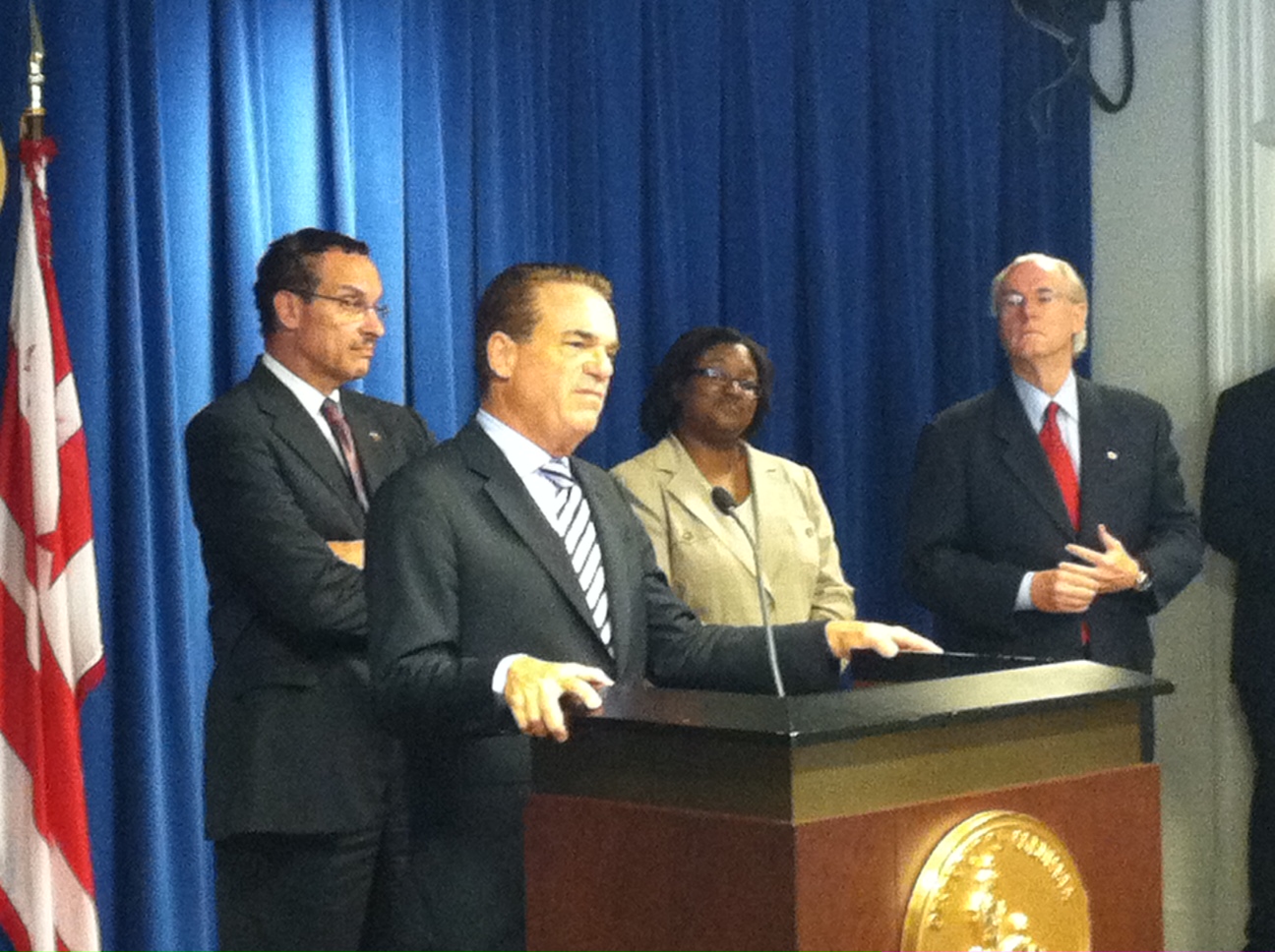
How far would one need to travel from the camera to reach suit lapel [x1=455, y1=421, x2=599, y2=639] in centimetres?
272

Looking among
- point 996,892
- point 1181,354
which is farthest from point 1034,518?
point 996,892

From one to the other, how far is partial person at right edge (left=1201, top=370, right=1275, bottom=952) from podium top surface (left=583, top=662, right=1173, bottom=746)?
2.86 metres

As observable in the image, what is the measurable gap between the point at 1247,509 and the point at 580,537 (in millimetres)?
2902

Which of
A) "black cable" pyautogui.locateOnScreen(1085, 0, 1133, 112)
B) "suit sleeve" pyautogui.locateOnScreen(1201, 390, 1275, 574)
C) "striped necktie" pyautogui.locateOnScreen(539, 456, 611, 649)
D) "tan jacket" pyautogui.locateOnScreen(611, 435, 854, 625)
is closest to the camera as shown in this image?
"striped necktie" pyautogui.locateOnScreen(539, 456, 611, 649)

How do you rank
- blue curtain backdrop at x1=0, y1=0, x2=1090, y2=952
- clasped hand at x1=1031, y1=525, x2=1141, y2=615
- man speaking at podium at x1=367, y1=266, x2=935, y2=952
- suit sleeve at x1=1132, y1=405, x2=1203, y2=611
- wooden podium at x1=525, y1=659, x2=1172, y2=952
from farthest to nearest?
suit sleeve at x1=1132, y1=405, x2=1203, y2=611, clasped hand at x1=1031, y1=525, x2=1141, y2=615, blue curtain backdrop at x1=0, y1=0, x2=1090, y2=952, man speaking at podium at x1=367, y1=266, x2=935, y2=952, wooden podium at x1=525, y1=659, x2=1172, y2=952

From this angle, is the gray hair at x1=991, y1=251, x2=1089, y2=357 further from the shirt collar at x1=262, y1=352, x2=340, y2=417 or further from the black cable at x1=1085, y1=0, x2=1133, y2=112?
the shirt collar at x1=262, y1=352, x2=340, y2=417

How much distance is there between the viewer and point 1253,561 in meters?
5.15

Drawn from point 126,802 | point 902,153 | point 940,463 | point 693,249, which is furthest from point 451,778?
point 902,153

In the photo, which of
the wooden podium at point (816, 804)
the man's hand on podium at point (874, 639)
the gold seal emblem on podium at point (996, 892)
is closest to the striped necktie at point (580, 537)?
the man's hand on podium at point (874, 639)

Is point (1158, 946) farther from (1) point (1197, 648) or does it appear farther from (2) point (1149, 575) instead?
(1) point (1197, 648)

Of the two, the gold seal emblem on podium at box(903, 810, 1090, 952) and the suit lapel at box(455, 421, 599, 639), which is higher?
the suit lapel at box(455, 421, 599, 639)

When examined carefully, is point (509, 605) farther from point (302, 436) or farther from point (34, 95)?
point (34, 95)

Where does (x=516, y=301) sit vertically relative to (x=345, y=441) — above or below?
above

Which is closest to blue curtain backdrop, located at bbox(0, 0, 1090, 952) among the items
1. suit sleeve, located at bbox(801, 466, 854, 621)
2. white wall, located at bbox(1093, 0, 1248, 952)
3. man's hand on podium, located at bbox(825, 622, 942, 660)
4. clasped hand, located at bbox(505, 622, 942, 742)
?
white wall, located at bbox(1093, 0, 1248, 952)
